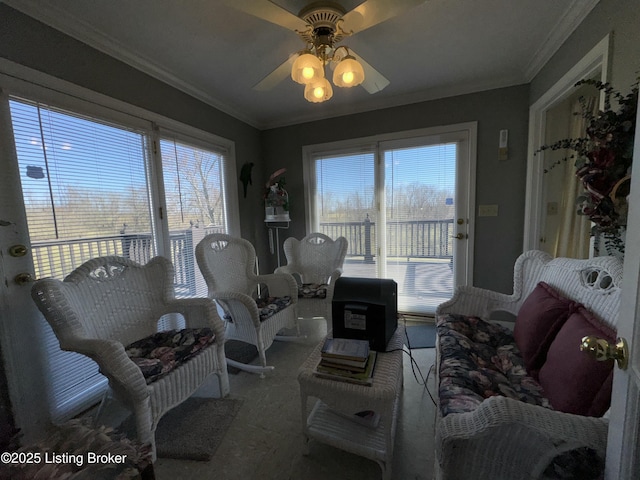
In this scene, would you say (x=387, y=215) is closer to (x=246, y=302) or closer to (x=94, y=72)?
(x=246, y=302)

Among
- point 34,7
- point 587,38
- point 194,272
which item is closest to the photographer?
point 34,7

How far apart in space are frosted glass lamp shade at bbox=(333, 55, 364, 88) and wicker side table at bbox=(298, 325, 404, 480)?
4.78 ft

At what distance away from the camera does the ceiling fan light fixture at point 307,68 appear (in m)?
1.33

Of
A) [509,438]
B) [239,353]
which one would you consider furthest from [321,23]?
[239,353]

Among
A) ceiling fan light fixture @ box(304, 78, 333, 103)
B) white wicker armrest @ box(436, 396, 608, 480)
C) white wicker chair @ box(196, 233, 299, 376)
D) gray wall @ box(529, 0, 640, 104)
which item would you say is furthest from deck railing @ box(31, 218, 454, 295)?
white wicker armrest @ box(436, 396, 608, 480)

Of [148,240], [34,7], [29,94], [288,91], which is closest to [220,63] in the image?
[288,91]

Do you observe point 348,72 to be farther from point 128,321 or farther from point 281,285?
point 128,321

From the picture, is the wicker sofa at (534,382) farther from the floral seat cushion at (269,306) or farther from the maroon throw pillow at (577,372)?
the floral seat cushion at (269,306)

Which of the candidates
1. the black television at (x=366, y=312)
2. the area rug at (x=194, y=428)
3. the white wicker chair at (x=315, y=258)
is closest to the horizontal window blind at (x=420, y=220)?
the white wicker chair at (x=315, y=258)

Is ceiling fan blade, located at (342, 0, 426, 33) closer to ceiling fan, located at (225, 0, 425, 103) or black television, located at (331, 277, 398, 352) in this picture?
ceiling fan, located at (225, 0, 425, 103)

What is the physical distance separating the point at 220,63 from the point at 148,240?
1.50 metres

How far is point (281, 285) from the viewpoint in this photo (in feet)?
7.97

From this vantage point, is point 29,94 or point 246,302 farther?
point 246,302

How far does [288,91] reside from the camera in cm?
254
